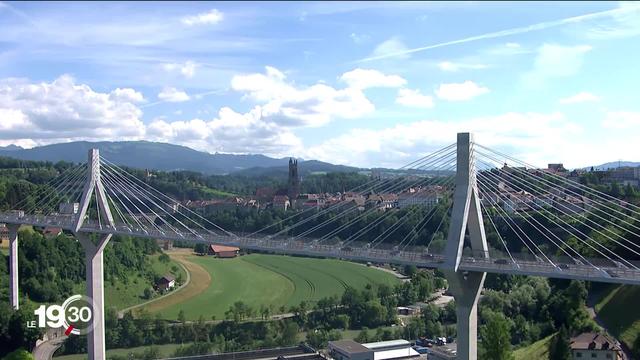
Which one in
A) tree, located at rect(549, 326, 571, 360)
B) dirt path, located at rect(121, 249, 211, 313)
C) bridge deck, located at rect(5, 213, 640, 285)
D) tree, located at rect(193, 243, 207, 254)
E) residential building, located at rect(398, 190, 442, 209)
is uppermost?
residential building, located at rect(398, 190, 442, 209)

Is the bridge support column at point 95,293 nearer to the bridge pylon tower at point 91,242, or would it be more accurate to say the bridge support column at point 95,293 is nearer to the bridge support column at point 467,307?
the bridge pylon tower at point 91,242

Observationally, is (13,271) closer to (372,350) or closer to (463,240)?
(372,350)

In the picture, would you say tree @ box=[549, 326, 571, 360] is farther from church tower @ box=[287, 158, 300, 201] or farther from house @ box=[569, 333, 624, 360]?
church tower @ box=[287, 158, 300, 201]

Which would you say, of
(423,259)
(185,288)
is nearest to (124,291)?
(185,288)

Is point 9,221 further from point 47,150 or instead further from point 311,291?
→ point 47,150

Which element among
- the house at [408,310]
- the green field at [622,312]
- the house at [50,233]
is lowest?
the house at [408,310]

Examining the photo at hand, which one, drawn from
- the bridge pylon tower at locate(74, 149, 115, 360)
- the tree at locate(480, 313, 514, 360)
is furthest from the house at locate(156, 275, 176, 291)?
the tree at locate(480, 313, 514, 360)

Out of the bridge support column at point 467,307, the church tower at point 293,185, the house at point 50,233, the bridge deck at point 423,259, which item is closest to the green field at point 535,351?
the bridge deck at point 423,259
